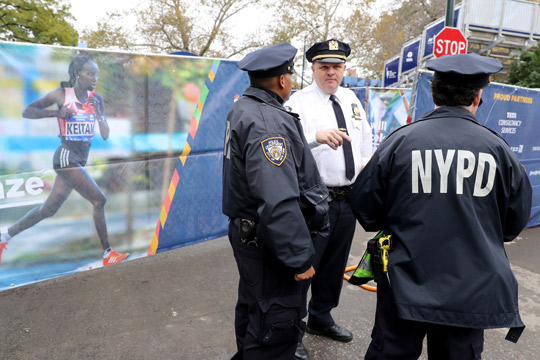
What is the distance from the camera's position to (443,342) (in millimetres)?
1786

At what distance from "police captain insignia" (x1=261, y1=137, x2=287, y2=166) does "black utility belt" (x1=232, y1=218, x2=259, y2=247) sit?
36cm

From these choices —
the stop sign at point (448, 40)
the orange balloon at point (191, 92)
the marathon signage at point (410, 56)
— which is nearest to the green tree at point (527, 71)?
the marathon signage at point (410, 56)

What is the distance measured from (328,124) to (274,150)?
44.8 inches

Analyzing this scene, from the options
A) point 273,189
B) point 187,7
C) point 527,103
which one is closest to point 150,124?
point 273,189

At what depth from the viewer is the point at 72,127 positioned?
341 cm

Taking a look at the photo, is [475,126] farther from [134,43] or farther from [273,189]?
[134,43]

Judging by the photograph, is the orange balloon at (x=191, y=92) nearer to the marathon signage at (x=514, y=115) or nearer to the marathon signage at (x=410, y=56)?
the marathon signage at (x=514, y=115)

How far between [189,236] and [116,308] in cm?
120

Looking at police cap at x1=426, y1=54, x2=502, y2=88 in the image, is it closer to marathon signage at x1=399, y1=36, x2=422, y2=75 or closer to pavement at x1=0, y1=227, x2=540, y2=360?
pavement at x1=0, y1=227, x2=540, y2=360

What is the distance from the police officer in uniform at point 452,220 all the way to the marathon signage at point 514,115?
3424 mm

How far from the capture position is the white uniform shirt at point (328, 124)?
2887 millimetres

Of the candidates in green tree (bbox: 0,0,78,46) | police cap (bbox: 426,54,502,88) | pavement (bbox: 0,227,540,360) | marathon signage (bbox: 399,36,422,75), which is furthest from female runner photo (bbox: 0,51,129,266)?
green tree (bbox: 0,0,78,46)

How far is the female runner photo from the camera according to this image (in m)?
3.27

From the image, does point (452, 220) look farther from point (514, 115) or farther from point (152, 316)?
point (514, 115)
